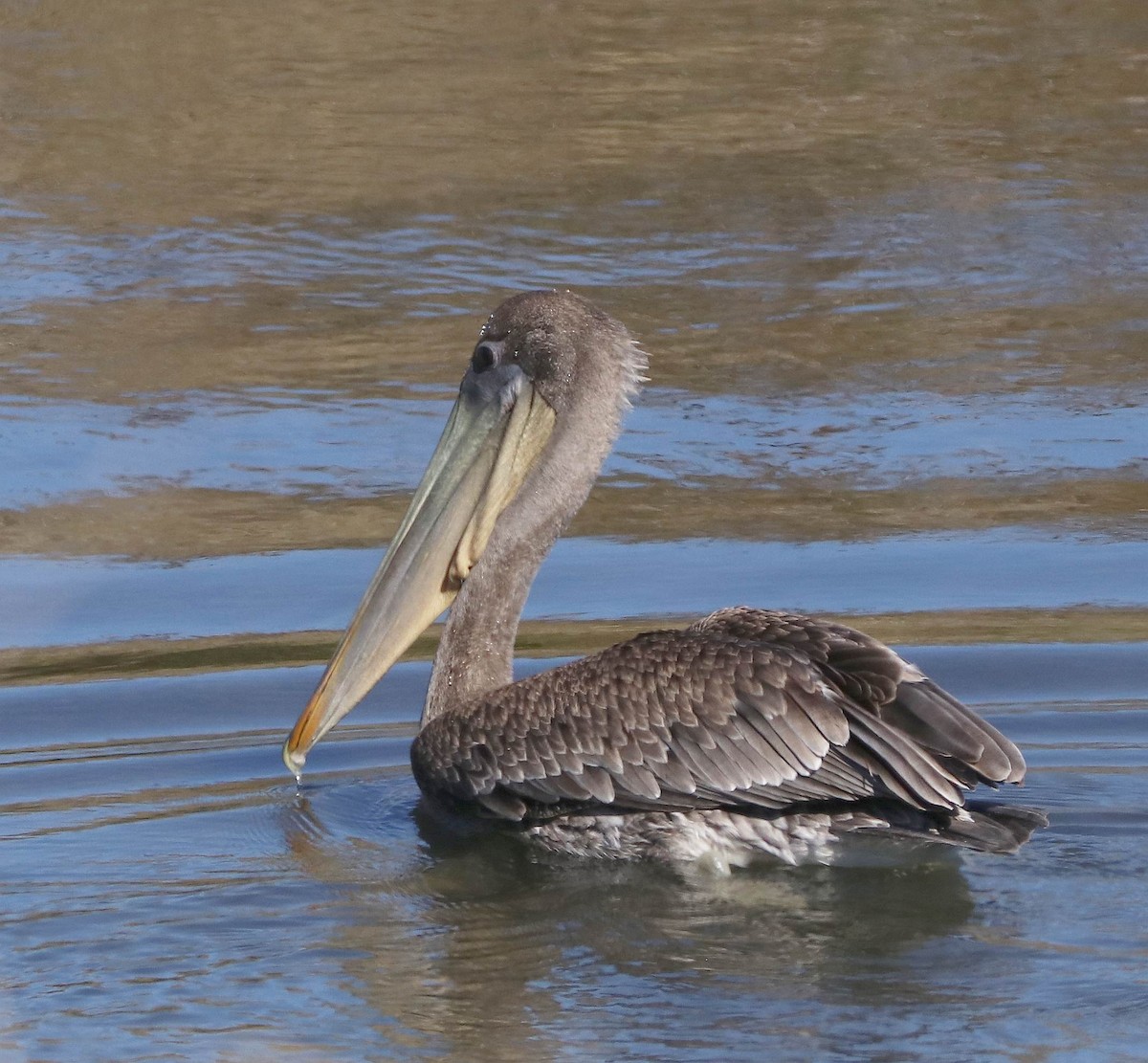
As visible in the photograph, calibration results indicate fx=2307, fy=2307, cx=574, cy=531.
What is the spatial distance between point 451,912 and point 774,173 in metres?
6.59

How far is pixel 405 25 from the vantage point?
545 inches

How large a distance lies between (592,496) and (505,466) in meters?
1.70

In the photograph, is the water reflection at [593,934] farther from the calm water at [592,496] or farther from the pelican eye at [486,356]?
the pelican eye at [486,356]

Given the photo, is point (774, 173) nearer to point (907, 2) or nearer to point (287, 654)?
point (907, 2)

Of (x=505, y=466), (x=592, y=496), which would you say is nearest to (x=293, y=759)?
(x=505, y=466)

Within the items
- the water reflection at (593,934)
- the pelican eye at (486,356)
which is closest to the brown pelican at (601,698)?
the pelican eye at (486,356)

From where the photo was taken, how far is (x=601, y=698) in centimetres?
579

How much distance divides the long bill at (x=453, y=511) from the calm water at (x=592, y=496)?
446 millimetres

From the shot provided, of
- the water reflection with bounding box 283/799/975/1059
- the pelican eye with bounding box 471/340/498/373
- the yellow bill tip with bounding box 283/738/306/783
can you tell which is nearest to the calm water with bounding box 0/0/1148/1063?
the water reflection with bounding box 283/799/975/1059

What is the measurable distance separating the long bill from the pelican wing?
43 cm

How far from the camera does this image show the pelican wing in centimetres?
541

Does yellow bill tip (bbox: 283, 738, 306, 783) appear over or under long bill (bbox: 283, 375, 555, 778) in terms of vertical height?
under

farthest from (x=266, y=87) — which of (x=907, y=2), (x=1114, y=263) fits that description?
(x=1114, y=263)

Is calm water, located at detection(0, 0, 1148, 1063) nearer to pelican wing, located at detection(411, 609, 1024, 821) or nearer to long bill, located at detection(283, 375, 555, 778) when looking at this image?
pelican wing, located at detection(411, 609, 1024, 821)
